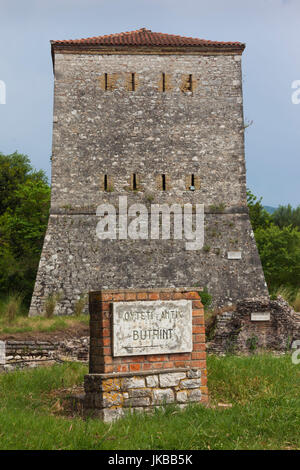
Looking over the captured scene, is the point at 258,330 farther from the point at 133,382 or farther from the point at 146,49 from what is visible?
the point at 146,49

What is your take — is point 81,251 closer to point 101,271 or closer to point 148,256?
point 101,271

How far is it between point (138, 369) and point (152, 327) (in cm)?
56

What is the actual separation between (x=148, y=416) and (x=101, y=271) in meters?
13.7

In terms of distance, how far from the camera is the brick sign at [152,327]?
669 cm

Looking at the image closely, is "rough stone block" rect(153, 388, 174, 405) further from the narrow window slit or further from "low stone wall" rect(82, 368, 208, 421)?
the narrow window slit

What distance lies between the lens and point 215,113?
856 inches

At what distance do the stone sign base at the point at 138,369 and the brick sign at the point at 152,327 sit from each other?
2cm

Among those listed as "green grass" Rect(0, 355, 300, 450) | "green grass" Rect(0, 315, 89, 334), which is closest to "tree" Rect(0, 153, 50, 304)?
"green grass" Rect(0, 315, 89, 334)

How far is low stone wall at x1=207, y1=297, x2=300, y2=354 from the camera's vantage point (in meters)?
14.3

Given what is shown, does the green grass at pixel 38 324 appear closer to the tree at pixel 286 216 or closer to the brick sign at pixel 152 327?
the brick sign at pixel 152 327

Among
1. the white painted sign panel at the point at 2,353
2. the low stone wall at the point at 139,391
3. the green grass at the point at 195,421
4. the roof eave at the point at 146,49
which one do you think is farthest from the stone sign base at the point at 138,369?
the roof eave at the point at 146,49

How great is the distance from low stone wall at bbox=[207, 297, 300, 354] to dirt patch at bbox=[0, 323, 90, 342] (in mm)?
4110

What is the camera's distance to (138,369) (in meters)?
6.75
